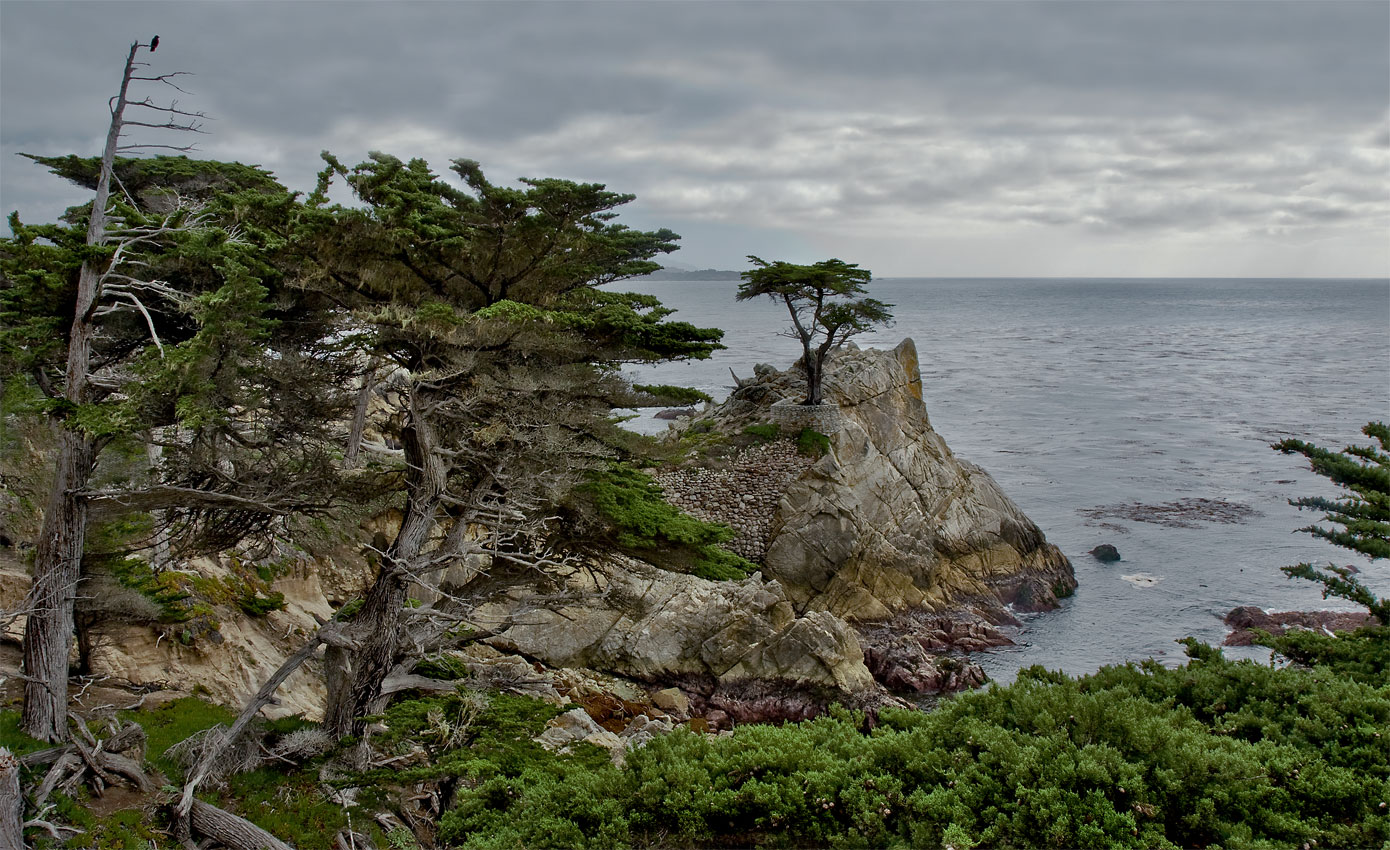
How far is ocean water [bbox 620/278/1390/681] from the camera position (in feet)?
81.5

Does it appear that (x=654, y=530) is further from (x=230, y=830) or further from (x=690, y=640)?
(x=690, y=640)

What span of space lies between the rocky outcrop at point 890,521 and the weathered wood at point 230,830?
52.2ft

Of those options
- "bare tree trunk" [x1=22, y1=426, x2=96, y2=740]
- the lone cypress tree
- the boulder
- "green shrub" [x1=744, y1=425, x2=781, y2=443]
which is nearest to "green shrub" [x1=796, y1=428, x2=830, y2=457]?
"green shrub" [x1=744, y1=425, x2=781, y2=443]

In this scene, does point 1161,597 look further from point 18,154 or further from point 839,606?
point 18,154

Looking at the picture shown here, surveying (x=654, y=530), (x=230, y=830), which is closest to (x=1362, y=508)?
(x=654, y=530)

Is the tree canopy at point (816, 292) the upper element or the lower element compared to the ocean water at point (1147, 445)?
upper

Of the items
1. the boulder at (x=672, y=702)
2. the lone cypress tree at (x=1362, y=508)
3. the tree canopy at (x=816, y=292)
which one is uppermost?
the tree canopy at (x=816, y=292)

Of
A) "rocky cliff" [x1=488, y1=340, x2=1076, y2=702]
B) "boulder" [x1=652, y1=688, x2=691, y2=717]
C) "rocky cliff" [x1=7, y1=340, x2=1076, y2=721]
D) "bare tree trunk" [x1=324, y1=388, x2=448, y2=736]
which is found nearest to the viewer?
"bare tree trunk" [x1=324, y1=388, x2=448, y2=736]

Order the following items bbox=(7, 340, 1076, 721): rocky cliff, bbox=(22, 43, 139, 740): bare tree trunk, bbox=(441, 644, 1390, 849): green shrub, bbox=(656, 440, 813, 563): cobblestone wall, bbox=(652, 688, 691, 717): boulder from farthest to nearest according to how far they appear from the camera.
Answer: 1. bbox=(656, 440, 813, 563): cobblestone wall
2. bbox=(652, 688, 691, 717): boulder
3. bbox=(7, 340, 1076, 721): rocky cliff
4. bbox=(22, 43, 139, 740): bare tree trunk
5. bbox=(441, 644, 1390, 849): green shrub

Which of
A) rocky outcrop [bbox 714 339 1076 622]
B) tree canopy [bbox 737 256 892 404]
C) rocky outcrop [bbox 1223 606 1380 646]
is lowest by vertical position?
rocky outcrop [bbox 1223 606 1380 646]

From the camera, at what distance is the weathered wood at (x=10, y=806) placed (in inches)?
283

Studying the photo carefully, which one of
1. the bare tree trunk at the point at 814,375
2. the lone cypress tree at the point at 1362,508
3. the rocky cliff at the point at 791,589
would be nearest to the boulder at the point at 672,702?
the rocky cliff at the point at 791,589

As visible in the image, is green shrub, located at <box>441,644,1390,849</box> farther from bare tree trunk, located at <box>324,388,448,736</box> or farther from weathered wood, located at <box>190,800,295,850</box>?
bare tree trunk, located at <box>324,388,448,736</box>

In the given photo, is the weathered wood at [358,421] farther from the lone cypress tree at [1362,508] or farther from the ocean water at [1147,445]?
the lone cypress tree at [1362,508]
